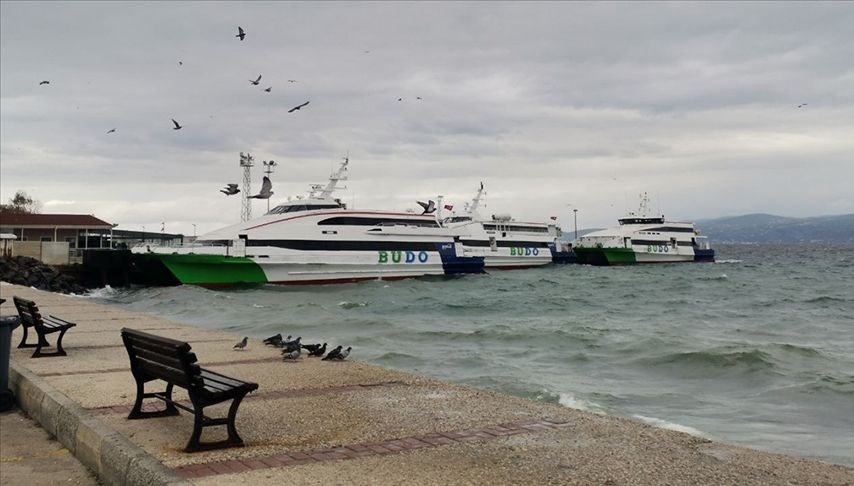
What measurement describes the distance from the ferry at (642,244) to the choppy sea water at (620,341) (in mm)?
28003

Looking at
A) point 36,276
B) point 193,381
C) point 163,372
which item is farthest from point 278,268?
point 193,381

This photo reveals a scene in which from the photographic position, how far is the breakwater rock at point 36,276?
3294 cm

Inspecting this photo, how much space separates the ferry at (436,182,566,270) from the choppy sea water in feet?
52.8

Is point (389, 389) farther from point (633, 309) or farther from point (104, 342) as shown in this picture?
point (633, 309)

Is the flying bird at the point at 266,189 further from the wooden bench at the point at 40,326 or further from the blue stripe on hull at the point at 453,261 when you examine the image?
the wooden bench at the point at 40,326

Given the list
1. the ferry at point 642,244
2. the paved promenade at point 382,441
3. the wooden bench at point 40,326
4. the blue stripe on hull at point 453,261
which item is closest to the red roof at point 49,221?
the blue stripe on hull at point 453,261

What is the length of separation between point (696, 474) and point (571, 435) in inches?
44.4

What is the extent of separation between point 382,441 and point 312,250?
32551 mm

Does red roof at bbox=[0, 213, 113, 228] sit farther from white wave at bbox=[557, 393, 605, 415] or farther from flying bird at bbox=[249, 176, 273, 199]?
white wave at bbox=[557, 393, 605, 415]

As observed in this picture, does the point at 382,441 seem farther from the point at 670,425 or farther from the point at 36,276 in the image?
the point at 36,276

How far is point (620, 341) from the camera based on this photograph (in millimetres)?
16234

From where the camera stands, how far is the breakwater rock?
32.9 meters

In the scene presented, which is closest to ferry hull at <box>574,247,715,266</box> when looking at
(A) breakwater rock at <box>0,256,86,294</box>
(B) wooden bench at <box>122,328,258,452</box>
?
(A) breakwater rock at <box>0,256,86,294</box>

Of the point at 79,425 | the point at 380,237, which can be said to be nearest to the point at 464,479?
the point at 79,425
